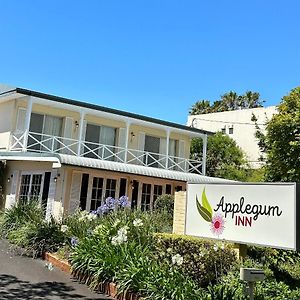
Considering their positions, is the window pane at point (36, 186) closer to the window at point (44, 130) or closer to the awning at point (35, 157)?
the awning at point (35, 157)

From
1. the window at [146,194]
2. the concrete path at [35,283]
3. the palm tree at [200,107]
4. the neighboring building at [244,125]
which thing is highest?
the palm tree at [200,107]

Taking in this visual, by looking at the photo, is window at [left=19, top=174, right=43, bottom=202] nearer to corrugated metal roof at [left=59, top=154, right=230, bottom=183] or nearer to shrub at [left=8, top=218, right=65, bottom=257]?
corrugated metal roof at [left=59, top=154, right=230, bottom=183]

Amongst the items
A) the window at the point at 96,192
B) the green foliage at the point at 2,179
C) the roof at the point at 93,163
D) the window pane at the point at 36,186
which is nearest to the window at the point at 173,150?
the roof at the point at 93,163

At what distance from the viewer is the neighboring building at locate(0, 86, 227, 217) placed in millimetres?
16891

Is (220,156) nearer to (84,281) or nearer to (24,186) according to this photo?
(24,186)

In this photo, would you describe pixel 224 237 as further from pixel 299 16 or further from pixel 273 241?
pixel 299 16

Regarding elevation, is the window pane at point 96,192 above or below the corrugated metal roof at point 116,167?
below

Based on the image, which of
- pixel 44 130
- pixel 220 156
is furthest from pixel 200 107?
pixel 44 130

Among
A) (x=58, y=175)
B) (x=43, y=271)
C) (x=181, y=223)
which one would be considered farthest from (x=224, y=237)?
(x=58, y=175)

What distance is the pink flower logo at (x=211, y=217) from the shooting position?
8484mm

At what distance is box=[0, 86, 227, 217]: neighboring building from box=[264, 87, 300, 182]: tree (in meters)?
3.70

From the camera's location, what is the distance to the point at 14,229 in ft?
41.5

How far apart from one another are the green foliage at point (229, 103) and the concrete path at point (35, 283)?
5024 cm

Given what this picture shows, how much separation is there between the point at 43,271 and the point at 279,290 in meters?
5.29
